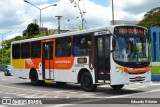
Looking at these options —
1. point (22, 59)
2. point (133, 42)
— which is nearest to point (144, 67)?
point (133, 42)

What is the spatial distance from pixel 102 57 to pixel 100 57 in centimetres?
18

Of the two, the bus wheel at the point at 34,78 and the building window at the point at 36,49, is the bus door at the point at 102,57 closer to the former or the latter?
the building window at the point at 36,49

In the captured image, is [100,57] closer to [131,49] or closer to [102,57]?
[102,57]

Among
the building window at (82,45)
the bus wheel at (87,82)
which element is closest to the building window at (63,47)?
the building window at (82,45)

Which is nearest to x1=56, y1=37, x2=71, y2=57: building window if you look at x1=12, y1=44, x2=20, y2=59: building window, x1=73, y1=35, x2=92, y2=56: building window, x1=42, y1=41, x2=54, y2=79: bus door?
x1=73, y1=35, x2=92, y2=56: building window

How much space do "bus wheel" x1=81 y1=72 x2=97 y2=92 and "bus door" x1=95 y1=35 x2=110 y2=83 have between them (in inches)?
24.6

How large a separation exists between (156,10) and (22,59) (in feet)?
224

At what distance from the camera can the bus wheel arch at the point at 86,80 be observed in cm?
1866

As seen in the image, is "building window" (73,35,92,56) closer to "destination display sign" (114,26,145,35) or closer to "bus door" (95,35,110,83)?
"bus door" (95,35,110,83)

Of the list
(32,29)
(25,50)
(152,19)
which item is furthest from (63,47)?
(32,29)

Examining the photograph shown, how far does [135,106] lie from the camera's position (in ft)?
42.3

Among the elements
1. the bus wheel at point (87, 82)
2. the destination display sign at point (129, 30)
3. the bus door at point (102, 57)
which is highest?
the destination display sign at point (129, 30)

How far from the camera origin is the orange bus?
680 inches

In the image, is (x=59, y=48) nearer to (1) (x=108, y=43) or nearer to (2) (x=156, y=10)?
(1) (x=108, y=43)
